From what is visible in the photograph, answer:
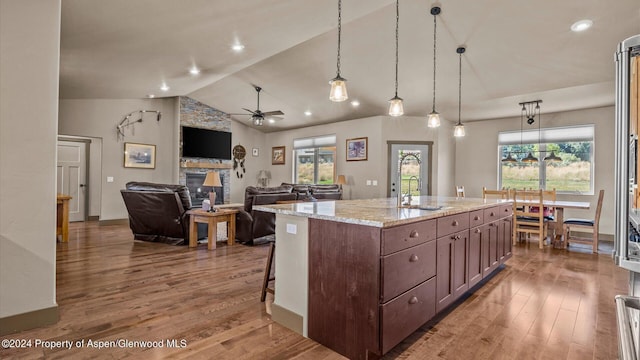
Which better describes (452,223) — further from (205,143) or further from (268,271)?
(205,143)

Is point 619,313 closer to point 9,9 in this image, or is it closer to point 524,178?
point 9,9

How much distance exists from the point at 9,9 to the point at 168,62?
113 inches

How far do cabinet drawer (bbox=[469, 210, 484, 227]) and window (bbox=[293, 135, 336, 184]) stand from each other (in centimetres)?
552

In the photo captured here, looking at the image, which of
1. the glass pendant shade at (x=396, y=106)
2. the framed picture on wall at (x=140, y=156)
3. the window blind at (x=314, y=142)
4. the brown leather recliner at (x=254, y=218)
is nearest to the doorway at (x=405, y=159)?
the window blind at (x=314, y=142)

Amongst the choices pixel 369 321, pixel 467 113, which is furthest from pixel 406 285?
pixel 467 113

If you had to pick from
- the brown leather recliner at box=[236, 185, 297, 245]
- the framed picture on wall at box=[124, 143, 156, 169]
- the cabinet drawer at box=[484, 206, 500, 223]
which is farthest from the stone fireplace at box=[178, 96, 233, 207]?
the cabinet drawer at box=[484, 206, 500, 223]

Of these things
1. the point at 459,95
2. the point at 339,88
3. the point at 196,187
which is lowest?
the point at 196,187

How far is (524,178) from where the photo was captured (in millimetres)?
7195

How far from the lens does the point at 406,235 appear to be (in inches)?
79.9

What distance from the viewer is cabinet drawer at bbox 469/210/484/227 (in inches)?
117

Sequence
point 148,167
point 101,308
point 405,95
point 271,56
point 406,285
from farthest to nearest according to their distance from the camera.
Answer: point 148,167 < point 405,95 < point 271,56 < point 101,308 < point 406,285

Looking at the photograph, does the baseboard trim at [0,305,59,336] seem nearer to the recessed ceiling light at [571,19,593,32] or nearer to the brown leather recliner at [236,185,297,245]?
the brown leather recliner at [236,185,297,245]

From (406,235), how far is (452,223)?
789 millimetres

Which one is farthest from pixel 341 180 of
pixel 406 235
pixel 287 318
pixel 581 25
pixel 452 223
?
pixel 406 235
